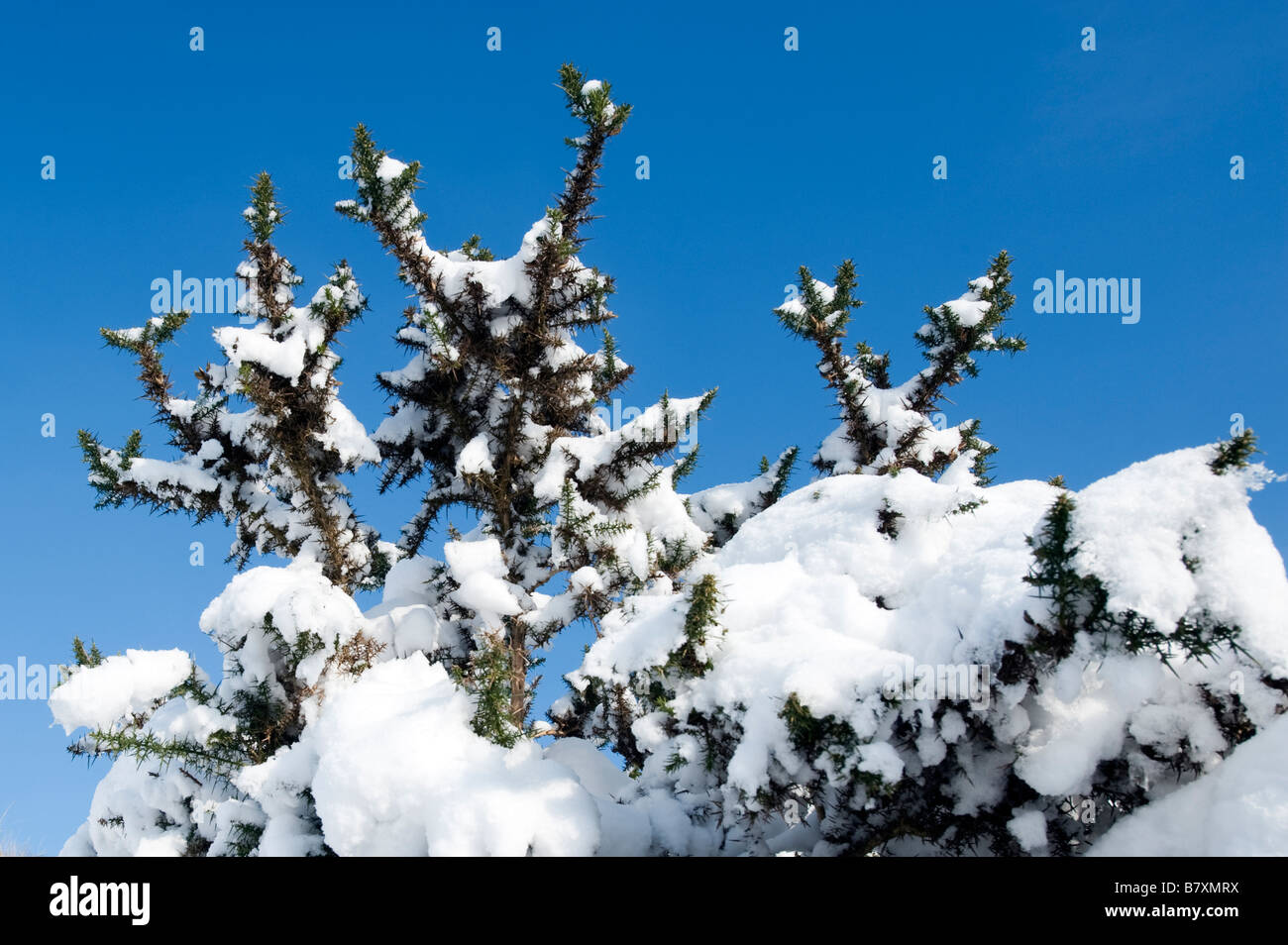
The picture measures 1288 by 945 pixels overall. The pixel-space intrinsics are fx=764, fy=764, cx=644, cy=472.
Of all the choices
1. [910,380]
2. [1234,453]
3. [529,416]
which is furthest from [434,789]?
[910,380]

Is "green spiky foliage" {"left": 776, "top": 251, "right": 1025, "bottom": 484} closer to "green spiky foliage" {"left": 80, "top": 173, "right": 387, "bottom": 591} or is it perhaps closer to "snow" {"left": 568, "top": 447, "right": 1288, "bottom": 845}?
"snow" {"left": 568, "top": 447, "right": 1288, "bottom": 845}

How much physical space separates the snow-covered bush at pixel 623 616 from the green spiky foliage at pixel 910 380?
38 millimetres

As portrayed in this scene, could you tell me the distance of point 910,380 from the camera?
9281 mm

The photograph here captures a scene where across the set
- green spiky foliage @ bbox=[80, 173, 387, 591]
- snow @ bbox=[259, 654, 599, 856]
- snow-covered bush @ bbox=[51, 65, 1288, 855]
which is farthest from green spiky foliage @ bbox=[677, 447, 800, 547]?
snow @ bbox=[259, 654, 599, 856]

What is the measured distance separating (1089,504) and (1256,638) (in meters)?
0.96

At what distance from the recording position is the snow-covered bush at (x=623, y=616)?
11.5 feet

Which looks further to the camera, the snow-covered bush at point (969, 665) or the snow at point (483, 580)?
the snow at point (483, 580)

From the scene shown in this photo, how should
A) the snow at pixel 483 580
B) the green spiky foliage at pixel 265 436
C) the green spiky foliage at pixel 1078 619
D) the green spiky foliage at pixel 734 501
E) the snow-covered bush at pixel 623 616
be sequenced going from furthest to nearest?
the green spiky foliage at pixel 734 501
the green spiky foliage at pixel 265 436
the snow at pixel 483 580
the snow-covered bush at pixel 623 616
the green spiky foliage at pixel 1078 619

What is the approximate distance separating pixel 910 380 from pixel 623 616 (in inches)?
225

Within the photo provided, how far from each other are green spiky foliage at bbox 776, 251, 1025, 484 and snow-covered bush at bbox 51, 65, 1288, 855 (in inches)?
1.5

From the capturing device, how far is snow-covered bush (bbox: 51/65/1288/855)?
350 cm

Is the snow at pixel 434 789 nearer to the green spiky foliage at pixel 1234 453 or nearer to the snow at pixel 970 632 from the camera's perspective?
the snow at pixel 970 632

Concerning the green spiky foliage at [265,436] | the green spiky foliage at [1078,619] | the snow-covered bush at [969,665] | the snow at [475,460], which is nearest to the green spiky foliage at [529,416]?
the snow at [475,460]

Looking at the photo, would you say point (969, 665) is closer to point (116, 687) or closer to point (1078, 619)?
point (1078, 619)
